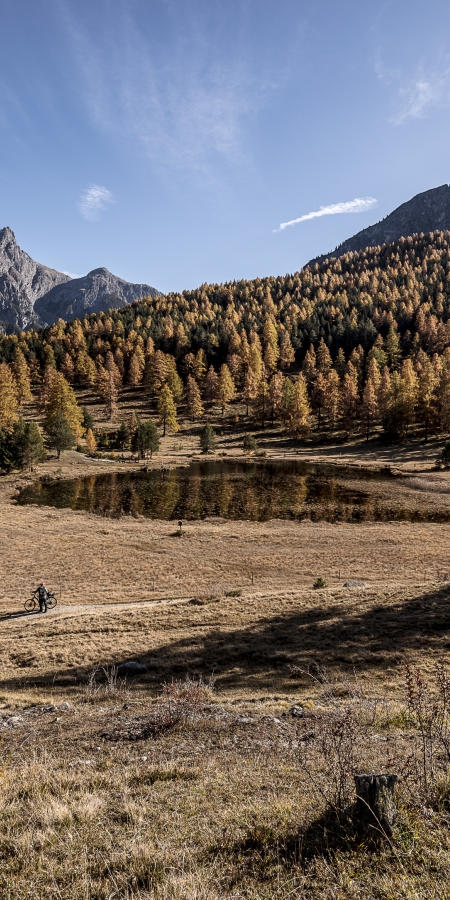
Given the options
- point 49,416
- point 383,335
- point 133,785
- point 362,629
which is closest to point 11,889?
point 133,785

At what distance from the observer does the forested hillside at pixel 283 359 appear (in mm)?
95438

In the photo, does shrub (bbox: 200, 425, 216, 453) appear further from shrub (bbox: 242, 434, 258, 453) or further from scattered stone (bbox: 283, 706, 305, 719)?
scattered stone (bbox: 283, 706, 305, 719)

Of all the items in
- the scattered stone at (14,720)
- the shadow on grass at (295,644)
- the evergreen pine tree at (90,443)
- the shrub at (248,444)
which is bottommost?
the shadow on grass at (295,644)

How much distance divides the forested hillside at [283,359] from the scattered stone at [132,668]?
257 feet

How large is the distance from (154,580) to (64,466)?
5422 cm

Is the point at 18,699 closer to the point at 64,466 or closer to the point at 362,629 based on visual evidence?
the point at 362,629

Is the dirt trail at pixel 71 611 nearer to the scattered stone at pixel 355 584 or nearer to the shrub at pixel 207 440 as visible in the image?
the scattered stone at pixel 355 584

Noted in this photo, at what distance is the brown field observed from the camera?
3.95 meters

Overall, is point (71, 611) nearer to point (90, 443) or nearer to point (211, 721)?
point (211, 721)

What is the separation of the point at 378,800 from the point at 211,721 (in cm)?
530

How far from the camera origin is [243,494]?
53.5 m

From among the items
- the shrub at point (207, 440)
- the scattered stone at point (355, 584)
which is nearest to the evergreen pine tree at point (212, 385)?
the shrub at point (207, 440)

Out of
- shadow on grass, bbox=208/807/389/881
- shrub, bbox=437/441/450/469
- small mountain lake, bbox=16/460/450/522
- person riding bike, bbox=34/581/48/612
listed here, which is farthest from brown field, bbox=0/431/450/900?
shrub, bbox=437/441/450/469

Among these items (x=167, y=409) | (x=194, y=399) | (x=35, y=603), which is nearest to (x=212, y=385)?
(x=194, y=399)
